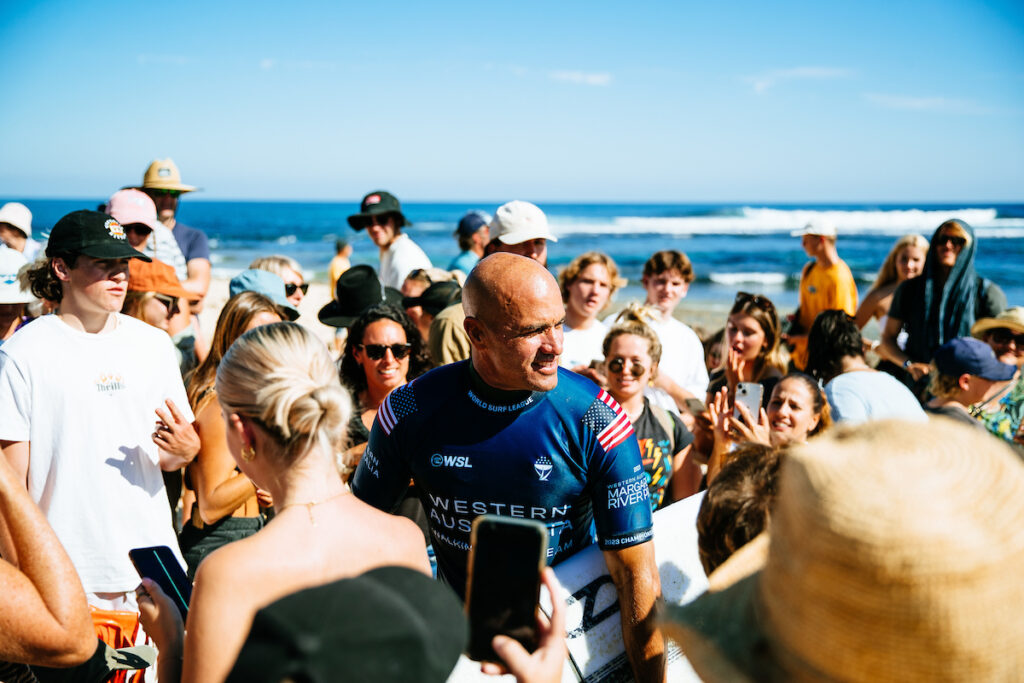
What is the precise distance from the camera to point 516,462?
236 centimetres

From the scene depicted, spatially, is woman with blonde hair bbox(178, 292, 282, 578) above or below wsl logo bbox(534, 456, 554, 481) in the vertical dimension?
below

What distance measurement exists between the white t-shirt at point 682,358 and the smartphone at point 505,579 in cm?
379

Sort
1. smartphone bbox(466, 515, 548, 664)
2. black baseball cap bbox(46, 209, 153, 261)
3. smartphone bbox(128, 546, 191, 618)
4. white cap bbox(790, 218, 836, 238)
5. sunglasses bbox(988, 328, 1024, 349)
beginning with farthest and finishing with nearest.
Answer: white cap bbox(790, 218, 836, 238)
sunglasses bbox(988, 328, 1024, 349)
black baseball cap bbox(46, 209, 153, 261)
smartphone bbox(128, 546, 191, 618)
smartphone bbox(466, 515, 548, 664)

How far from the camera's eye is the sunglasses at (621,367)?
3.92 meters

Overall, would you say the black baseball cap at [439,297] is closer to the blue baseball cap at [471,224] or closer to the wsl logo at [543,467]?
the blue baseball cap at [471,224]

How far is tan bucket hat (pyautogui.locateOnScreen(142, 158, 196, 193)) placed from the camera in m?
6.34

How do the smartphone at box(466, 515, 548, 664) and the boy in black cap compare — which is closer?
the smartphone at box(466, 515, 548, 664)

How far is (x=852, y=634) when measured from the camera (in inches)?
38.3

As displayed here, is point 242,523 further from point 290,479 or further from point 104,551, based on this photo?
point 290,479

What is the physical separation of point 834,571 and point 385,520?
1.15 m

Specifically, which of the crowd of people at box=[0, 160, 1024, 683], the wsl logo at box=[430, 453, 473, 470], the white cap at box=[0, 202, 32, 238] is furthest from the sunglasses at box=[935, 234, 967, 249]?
the white cap at box=[0, 202, 32, 238]

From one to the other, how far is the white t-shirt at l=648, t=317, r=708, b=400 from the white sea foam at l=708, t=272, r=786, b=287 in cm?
2496

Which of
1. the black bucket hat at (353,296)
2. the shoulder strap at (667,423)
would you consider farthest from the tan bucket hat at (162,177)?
the shoulder strap at (667,423)

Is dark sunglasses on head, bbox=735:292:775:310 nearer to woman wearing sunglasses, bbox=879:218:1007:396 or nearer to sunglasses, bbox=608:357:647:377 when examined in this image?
woman wearing sunglasses, bbox=879:218:1007:396
